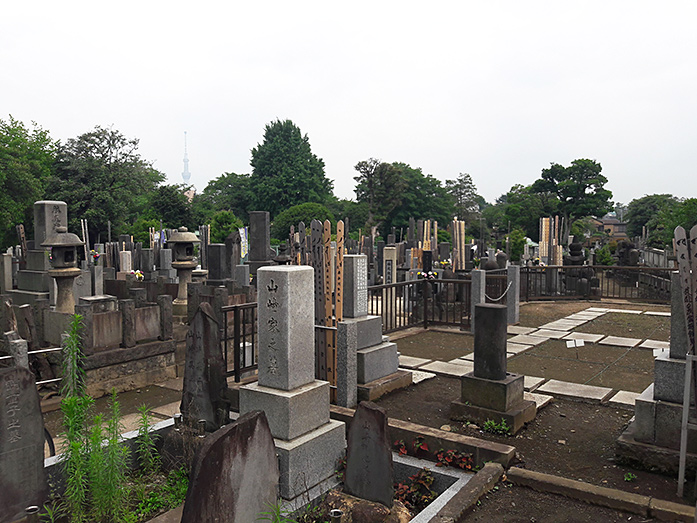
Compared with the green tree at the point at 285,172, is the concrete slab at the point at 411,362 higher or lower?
lower

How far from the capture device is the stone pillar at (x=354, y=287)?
271 inches

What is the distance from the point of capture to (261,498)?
370cm

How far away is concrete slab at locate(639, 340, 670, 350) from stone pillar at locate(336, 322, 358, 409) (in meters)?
6.43

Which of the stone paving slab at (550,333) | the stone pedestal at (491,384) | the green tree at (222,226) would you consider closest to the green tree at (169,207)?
the green tree at (222,226)

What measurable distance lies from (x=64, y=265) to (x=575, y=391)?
Result: 8901 mm

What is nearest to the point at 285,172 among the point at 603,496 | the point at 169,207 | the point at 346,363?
the point at 169,207

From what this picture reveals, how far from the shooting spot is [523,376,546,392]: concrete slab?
24.0ft

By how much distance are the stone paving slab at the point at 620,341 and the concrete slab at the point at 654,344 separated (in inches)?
4.7

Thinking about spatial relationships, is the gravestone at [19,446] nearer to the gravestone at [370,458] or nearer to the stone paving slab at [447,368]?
the gravestone at [370,458]

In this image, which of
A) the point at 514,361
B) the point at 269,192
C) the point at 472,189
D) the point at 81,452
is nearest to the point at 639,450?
the point at 514,361

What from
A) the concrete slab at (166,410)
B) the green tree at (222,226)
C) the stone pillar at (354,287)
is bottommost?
the concrete slab at (166,410)

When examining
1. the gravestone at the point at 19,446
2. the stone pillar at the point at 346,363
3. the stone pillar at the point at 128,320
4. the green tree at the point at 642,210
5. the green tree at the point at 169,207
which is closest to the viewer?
the gravestone at the point at 19,446

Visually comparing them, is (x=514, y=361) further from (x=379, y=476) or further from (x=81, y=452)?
(x=81, y=452)

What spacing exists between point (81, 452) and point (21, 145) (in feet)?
141
